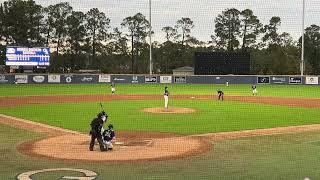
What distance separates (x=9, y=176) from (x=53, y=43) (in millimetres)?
55913

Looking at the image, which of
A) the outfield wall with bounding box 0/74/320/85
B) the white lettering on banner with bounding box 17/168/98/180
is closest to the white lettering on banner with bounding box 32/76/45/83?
the outfield wall with bounding box 0/74/320/85

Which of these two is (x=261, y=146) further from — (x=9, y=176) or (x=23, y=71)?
(x=23, y=71)

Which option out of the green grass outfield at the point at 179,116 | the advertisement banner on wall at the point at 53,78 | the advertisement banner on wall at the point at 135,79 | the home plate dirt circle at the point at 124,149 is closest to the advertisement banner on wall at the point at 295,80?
the advertisement banner on wall at the point at 135,79

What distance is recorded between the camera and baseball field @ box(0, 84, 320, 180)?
10.2 meters

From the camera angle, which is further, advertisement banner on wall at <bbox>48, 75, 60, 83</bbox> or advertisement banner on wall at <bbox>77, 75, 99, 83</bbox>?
advertisement banner on wall at <bbox>77, 75, 99, 83</bbox>

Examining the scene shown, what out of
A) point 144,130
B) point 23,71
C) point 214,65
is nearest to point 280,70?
point 214,65

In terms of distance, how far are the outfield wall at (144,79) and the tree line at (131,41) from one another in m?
11.7

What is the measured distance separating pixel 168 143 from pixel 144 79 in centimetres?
3600

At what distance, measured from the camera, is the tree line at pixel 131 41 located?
60625 mm

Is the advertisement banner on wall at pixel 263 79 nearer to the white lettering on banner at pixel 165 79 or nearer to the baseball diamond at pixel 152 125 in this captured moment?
the baseball diamond at pixel 152 125

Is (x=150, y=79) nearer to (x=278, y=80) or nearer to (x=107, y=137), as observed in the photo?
(x=278, y=80)

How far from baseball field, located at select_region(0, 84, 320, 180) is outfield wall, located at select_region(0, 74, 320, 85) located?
22.4 m

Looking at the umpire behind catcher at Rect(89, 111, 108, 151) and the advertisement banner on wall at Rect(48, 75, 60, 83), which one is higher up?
the advertisement banner on wall at Rect(48, 75, 60, 83)

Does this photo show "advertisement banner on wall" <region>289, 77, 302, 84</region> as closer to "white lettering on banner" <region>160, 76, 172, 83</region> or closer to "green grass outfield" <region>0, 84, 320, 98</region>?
"green grass outfield" <region>0, 84, 320, 98</region>
